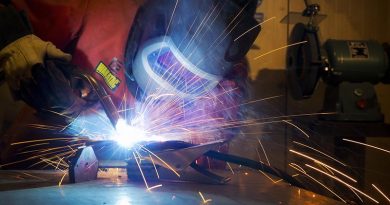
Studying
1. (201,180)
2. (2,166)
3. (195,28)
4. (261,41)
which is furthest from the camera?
(261,41)

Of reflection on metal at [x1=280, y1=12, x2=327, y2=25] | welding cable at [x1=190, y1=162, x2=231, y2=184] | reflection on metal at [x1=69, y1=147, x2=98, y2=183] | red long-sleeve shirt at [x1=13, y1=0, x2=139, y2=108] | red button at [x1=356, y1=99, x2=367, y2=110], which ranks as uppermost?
reflection on metal at [x1=280, y1=12, x2=327, y2=25]

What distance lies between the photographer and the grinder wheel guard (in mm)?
1674

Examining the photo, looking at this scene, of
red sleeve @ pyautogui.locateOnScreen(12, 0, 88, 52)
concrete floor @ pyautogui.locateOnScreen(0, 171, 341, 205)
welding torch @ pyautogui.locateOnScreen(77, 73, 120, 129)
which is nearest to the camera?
concrete floor @ pyautogui.locateOnScreen(0, 171, 341, 205)

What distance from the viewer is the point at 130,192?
90 centimetres

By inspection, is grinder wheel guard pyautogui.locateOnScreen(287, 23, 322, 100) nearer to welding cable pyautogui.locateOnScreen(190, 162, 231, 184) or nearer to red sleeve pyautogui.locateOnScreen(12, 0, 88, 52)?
welding cable pyautogui.locateOnScreen(190, 162, 231, 184)

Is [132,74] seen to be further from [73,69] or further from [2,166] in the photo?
[2,166]

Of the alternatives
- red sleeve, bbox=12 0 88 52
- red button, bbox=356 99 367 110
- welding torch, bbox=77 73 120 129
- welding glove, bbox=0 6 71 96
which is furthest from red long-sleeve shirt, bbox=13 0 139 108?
red button, bbox=356 99 367 110

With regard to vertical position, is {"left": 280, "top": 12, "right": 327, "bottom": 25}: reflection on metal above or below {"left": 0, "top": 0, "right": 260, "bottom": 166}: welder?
above

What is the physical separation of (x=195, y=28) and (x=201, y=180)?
45cm

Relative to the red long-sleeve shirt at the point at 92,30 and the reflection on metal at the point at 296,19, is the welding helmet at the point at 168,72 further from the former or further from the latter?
the reflection on metal at the point at 296,19

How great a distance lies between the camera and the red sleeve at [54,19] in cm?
163

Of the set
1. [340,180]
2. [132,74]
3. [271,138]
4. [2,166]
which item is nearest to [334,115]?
[340,180]

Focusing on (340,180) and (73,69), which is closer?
(73,69)

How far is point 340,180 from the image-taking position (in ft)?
5.71
